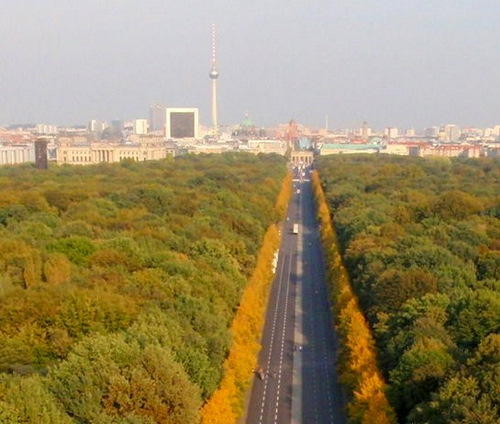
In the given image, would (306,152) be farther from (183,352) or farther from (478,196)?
(183,352)

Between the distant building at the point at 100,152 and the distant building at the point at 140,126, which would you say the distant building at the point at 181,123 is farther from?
the distant building at the point at 100,152

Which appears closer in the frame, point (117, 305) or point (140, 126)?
point (117, 305)

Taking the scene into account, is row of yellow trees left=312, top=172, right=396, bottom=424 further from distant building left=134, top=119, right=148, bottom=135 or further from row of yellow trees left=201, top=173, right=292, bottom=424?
distant building left=134, top=119, right=148, bottom=135

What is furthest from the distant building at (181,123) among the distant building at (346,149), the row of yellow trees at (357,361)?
the row of yellow trees at (357,361)

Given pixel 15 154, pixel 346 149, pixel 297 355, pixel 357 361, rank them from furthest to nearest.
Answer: pixel 346 149, pixel 15 154, pixel 297 355, pixel 357 361

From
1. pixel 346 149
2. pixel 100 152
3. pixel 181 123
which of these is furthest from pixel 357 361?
pixel 181 123

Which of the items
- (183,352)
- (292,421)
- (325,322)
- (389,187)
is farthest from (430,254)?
(389,187)

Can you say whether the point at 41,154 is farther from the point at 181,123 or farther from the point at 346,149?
the point at 181,123
